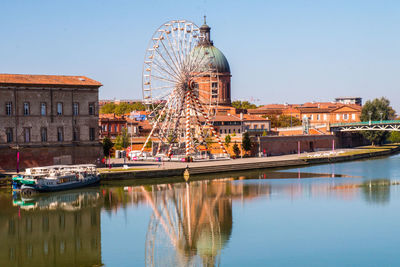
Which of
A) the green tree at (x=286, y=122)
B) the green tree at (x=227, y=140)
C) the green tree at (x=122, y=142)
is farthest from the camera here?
the green tree at (x=286, y=122)

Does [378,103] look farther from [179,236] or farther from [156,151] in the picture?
[179,236]

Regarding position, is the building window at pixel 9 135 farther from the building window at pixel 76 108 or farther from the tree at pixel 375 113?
the tree at pixel 375 113

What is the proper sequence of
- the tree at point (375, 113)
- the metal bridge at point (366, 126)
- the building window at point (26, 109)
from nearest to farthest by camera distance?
the building window at point (26, 109) → the metal bridge at point (366, 126) → the tree at point (375, 113)

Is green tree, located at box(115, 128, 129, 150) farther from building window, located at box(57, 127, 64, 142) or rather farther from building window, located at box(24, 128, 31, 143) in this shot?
building window, located at box(24, 128, 31, 143)

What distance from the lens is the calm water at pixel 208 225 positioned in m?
39.5

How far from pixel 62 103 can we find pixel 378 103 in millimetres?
80090

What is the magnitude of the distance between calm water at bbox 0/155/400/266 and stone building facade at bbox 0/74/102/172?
8.15 metres

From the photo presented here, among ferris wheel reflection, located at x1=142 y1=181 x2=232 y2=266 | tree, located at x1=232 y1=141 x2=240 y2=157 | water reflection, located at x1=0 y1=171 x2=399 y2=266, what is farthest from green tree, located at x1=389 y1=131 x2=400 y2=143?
ferris wheel reflection, located at x1=142 y1=181 x2=232 y2=266

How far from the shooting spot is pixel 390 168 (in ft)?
288

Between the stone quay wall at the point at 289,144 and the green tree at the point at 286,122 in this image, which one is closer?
the stone quay wall at the point at 289,144

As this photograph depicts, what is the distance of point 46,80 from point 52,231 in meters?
28.9

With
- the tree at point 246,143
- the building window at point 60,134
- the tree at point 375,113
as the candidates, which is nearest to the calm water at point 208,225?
the building window at point 60,134

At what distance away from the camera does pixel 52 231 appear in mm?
47250

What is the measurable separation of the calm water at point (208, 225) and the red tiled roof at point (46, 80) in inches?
509
